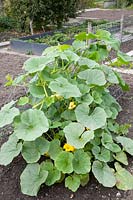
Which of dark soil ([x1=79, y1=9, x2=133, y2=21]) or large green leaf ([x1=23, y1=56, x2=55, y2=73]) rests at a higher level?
large green leaf ([x1=23, y1=56, x2=55, y2=73])

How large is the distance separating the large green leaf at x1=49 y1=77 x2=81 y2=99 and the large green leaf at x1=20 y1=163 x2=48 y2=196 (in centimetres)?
65

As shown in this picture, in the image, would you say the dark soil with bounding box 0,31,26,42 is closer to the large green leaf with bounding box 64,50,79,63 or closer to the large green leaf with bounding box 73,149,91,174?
the large green leaf with bounding box 64,50,79,63

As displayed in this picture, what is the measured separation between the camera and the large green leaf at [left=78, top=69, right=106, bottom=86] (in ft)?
10.2

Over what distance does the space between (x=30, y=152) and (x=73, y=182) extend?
43 centimetres

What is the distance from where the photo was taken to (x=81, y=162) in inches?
102

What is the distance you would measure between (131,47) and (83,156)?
5.46 m

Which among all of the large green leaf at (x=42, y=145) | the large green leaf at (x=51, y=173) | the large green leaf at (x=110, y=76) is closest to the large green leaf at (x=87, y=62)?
the large green leaf at (x=110, y=76)

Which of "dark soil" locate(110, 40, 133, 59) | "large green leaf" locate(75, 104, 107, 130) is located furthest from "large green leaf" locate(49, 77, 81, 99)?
"dark soil" locate(110, 40, 133, 59)

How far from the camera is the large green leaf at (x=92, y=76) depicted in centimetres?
310

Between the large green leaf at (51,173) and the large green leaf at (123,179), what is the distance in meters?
0.50

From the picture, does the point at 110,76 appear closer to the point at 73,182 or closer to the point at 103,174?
the point at 103,174

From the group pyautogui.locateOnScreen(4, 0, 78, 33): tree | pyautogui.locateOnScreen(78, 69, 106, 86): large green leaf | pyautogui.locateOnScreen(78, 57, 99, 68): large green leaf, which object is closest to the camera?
pyautogui.locateOnScreen(78, 69, 106, 86): large green leaf

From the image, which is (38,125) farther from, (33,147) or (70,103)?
(70,103)

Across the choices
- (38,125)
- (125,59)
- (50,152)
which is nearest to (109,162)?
(50,152)
